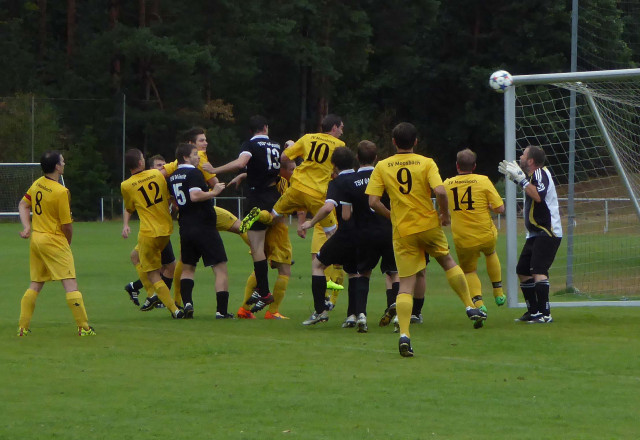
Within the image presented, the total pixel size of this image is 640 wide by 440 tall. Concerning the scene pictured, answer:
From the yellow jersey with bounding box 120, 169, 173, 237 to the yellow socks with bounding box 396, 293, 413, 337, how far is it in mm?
3976

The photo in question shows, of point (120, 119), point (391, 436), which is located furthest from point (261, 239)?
point (120, 119)

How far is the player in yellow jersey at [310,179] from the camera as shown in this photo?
482 inches

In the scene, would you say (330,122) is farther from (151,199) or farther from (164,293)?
(164,293)

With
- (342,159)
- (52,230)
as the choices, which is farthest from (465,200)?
(52,230)

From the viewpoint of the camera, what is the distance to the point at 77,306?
10.9 metres

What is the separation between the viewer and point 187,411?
283 inches

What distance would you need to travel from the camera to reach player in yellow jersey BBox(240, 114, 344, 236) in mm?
12234

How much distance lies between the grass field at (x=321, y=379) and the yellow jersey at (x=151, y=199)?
1.07 meters

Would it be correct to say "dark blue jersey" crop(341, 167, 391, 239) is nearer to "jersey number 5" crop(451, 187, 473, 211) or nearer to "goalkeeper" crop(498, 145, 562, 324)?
"jersey number 5" crop(451, 187, 473, 211)

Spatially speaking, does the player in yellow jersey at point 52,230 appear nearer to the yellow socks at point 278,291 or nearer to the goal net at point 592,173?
the yellow socks at point 278,291

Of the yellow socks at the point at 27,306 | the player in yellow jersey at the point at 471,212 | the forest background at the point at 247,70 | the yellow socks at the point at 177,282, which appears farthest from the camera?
the forest background at the point at 247,70

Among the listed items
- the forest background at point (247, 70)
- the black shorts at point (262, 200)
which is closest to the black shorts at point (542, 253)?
the black shorts at point (262, 200)

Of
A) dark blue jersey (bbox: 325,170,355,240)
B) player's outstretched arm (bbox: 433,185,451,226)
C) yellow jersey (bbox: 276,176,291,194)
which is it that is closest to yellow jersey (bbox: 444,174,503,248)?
dark blue jersey (bbox: 325,170,355,240)

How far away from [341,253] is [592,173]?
691 cm
